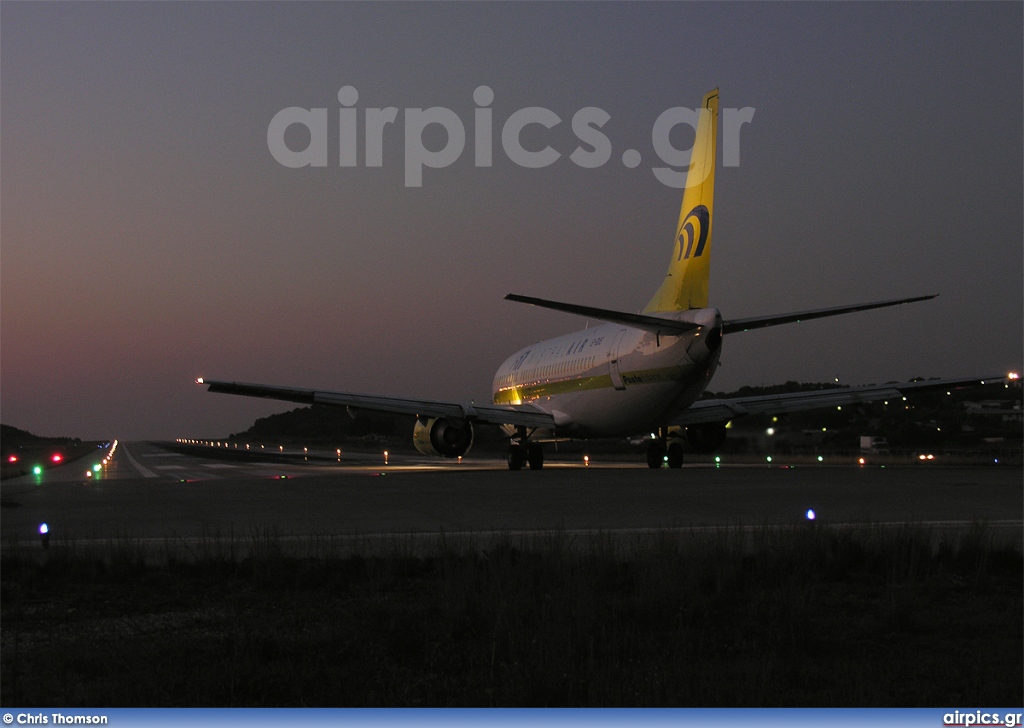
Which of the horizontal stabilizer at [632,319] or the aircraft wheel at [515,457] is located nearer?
the horizontal stabilizer at [632,319]

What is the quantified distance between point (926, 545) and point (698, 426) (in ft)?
77.9

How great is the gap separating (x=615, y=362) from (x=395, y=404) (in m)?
6.89

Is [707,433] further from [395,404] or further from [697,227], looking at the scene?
[395,404]

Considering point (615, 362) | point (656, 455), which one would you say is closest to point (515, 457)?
point (656, 455)

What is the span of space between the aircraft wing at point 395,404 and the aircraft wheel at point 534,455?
3.70 ft

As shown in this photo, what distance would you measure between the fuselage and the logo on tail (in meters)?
2.12

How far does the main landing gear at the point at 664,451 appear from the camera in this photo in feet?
119

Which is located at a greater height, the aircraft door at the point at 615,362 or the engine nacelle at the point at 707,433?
the aircraft door at the point at 615,362

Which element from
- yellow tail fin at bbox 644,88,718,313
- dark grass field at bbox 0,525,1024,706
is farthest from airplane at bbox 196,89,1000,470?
dark grass field at bbox 0,525,1024,706

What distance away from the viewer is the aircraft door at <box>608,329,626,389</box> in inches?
1293

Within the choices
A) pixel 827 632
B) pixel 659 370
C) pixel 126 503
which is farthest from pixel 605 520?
pixel 659 370

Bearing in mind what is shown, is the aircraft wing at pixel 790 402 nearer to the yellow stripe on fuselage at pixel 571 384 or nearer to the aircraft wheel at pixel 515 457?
the yellow stripe on fuselage at pixel 571 384

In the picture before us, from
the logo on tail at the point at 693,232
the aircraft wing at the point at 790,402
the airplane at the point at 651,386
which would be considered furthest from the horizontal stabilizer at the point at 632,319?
the aircraft wing at the point at 790,402

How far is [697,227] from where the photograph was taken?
31109 millimetres
